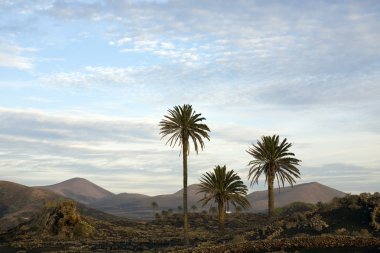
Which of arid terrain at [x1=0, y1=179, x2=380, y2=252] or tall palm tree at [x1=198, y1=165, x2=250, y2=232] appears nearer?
arid terrain at [x1=0, y1=179, x2=380, y2=252]

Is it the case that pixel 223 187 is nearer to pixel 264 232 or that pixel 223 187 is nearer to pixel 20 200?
pixel 264 232

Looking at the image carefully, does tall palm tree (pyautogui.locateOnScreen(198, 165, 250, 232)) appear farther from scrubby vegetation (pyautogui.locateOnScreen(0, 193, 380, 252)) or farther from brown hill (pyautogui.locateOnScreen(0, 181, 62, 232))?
brown hill (pyautogui.locateOnScreen(0, 181, 62, 232))

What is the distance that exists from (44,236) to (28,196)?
119 metres

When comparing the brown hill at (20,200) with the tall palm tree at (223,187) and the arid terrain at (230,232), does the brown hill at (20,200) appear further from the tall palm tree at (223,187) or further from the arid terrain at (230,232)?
the tall palm tree at (223,187)

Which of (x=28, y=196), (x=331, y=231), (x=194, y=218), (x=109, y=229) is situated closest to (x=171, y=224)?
(x=194, y=218)

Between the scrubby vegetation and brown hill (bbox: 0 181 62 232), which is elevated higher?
brown hill (bbox: 0 181 62 232)

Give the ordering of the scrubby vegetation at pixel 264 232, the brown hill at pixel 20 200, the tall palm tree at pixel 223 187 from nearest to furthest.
Result: the scrubby vegetation at pixel 264 232 < the tall palm tree at pixel 223 187 < the brown hill at pixel 20 200

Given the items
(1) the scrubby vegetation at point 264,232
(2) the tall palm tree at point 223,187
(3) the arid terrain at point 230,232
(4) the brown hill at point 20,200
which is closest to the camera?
(1) the scrubby vegetation at point 264,232

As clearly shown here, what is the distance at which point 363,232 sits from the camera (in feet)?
138

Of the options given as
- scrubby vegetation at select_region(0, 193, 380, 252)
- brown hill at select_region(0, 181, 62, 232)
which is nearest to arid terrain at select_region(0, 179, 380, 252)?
scrubby vegetation at select_region(0, 193, 380, 252)

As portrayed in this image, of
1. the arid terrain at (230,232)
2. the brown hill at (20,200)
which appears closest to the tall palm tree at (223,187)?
the arid terrain at (230,232)

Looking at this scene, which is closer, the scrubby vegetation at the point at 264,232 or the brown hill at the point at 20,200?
the scrubby vegetation at the point at 264,232

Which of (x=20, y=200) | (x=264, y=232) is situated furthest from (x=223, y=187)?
(x=20, y=200)

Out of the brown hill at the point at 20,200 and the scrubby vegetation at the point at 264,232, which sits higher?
the brown hill at the point at 20,200
